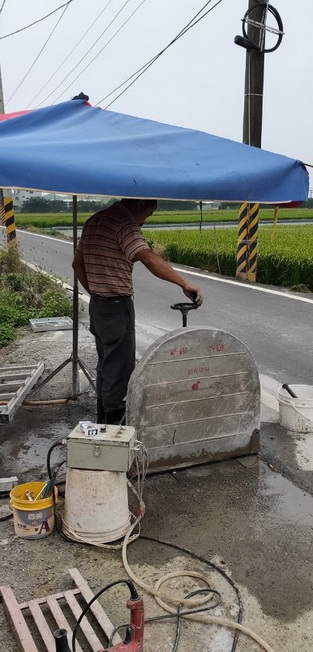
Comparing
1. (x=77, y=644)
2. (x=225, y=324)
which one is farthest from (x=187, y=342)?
(x=225, y=324)

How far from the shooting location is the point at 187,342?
12.4ft

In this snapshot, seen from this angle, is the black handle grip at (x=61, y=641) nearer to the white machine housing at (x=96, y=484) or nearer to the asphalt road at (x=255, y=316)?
the white machine housing at (x=96, y=484)

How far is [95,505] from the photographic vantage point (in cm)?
314

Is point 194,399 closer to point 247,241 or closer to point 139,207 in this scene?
point 139,207

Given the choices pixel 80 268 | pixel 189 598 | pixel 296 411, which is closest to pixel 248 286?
pixel 296 411

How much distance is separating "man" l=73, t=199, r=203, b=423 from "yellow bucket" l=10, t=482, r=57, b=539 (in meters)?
1.17

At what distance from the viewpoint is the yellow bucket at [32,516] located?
3.18 meters

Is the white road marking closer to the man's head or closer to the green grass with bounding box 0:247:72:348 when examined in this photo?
the green grass with bounding box 0:247:72:348

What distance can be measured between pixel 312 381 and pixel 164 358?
9.97 feet

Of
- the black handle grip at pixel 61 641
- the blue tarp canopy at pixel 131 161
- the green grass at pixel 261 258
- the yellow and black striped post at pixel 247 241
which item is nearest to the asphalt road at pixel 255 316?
the yellow and black striped post at pixel 247 241

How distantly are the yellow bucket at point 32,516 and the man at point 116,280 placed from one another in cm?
117

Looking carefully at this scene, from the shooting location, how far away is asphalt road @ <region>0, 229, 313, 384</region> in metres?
7.03

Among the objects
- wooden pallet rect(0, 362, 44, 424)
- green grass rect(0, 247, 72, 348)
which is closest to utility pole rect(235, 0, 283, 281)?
green grass rect(0, 247, 72, 348)

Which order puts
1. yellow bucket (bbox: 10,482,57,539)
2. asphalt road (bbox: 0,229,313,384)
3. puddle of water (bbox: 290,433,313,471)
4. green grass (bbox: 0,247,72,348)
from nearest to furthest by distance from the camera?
yellow bucket (bbox: 10,482,57,539) < puddle of water (bbox: 290,433,313,471) < asphalt road (bbox: 0,229,313,384) < green grass (bbox: 0,247,72,348)
